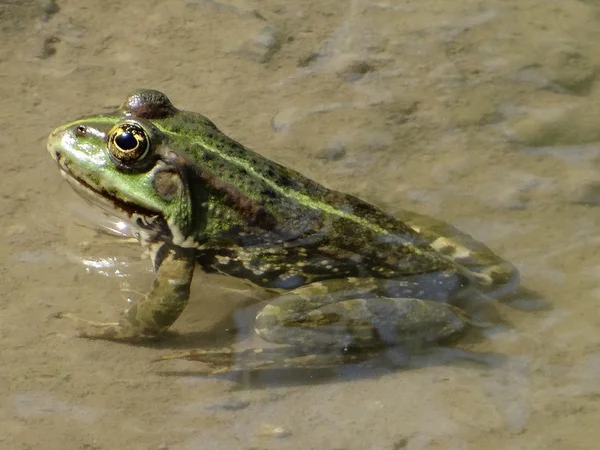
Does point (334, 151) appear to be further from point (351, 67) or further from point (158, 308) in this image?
point (158, 308)

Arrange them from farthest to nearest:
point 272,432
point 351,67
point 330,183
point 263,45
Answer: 1. point 263,45
2. point 351,67
3. point 330,183
4. point 272,432

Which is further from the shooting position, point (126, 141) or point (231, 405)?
point (126, 141)

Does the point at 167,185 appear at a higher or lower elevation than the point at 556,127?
lower

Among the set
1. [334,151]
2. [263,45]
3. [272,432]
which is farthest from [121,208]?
[263,45]

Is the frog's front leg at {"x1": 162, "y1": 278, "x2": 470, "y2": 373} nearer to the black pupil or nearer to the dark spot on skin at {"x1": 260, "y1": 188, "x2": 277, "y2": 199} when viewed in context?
the dark spot on skin at {"x1": 260, "y1": 188, "x2": 277, "y2": 199}

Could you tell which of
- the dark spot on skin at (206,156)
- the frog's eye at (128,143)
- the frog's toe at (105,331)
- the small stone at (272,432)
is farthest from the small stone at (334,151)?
the small stone at (272,432)

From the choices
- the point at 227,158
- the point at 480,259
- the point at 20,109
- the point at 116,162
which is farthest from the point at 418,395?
the point at 20,109

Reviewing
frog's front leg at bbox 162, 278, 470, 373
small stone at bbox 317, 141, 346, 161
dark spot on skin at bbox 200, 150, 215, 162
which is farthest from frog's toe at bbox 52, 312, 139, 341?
small stone at bbox 317, 141, 346, 161

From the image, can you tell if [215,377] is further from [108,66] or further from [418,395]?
[108,66]
